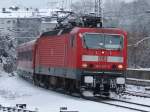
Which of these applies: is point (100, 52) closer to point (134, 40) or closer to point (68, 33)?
point (68, 33)

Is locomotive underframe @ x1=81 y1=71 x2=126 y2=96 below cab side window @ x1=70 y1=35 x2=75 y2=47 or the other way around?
below

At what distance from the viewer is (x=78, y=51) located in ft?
74.6

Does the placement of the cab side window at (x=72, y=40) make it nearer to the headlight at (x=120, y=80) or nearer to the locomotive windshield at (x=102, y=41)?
the locomotive windshield at (x=102, y=41)

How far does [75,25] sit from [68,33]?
66cm

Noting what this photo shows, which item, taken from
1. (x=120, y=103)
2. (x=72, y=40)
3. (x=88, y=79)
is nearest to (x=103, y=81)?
(x=88, y=79)

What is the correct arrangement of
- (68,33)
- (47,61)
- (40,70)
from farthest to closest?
(40,70), (47,61), (68,33)

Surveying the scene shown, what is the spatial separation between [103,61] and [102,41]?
2.93ft

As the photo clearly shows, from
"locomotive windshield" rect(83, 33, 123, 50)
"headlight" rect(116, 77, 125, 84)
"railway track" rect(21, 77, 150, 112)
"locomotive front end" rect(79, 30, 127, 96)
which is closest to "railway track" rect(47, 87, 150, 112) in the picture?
"railway track" rect(21, 77, 150, 112)

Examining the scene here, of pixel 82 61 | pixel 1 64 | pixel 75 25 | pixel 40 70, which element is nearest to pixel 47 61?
pixel 40 70

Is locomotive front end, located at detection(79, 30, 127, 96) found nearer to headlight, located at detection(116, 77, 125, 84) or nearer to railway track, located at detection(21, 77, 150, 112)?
headlight, located at detection(116, 77, 125, 84)

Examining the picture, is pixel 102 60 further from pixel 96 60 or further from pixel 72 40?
pixel 72 40

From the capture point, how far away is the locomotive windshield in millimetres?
22953

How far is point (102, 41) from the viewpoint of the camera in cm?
2309

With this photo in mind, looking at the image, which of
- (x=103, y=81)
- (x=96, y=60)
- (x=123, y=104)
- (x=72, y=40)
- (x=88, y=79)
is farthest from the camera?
(x=72, y=40)
